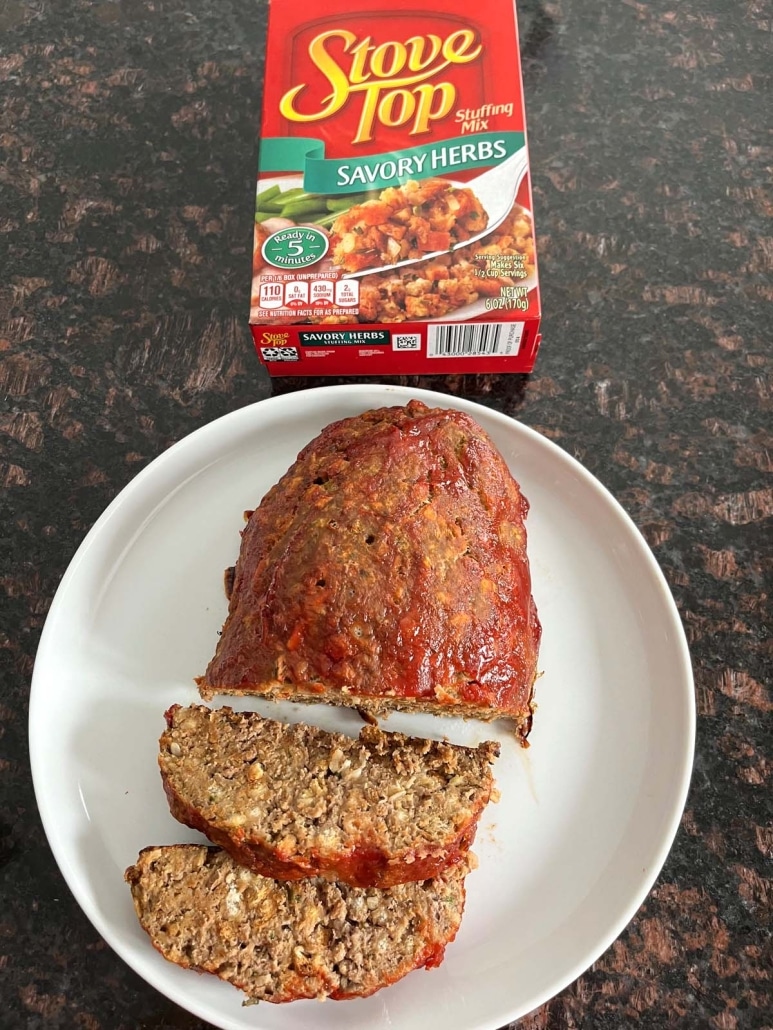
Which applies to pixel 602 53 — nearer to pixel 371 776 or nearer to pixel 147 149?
pixel 147 149

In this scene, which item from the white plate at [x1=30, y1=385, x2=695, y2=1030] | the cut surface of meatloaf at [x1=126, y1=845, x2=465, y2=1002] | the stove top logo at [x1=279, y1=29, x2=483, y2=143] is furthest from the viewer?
the stove top logo at [x1=279, y1=29, x2=483, y2=143]

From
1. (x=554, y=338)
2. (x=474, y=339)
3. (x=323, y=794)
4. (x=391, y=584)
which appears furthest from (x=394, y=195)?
(x=323, y=794)

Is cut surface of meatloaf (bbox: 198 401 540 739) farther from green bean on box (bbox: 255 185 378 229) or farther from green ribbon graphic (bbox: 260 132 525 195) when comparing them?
green ribbon graphic (bbox: 260 132 525 195)

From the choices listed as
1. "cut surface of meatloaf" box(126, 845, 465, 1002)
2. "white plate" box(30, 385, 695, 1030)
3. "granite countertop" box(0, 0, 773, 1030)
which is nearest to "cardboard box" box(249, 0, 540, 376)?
"white plate" box(30, 385, 695, 1030)

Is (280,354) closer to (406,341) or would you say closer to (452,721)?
(406,341)

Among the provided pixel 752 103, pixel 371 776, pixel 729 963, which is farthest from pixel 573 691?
pixel 752 103
